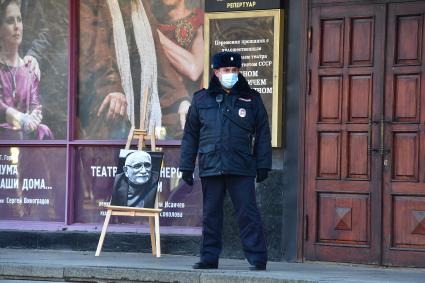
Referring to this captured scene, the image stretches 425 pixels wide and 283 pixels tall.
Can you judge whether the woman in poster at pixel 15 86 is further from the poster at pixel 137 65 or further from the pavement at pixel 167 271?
the pavement at pixel 167 271

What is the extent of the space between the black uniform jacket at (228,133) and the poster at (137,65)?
5.58ft

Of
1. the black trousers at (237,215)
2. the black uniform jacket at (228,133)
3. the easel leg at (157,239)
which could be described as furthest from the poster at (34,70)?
the black trousers at (237,215)

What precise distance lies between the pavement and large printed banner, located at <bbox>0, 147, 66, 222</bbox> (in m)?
1.07

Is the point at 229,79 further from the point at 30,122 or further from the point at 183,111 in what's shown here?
the point at 30,122

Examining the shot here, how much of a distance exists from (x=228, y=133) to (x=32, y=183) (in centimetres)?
357

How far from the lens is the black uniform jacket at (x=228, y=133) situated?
952 cm

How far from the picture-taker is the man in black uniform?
9523 millimetres

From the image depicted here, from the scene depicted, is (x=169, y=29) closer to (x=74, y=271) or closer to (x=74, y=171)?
(x=74, y=171)

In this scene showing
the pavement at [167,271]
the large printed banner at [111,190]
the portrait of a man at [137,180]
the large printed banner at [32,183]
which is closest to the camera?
the pavement at [167,271]

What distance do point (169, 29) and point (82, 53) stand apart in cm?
114

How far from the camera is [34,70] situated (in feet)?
40.1

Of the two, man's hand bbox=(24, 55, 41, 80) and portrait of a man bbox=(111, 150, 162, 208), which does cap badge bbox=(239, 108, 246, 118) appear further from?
man's hand bbox=(24, 55, 41, 80)

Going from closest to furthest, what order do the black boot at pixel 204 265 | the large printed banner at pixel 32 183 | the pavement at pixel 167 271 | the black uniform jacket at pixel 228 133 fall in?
the pavement at pixel 167 271
the black uniform jacket at pixel 228 133
the black boot at pixel 204 265
the large printed banner at pixel 32 183

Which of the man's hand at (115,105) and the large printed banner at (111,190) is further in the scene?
the man's hand at (115,105)
